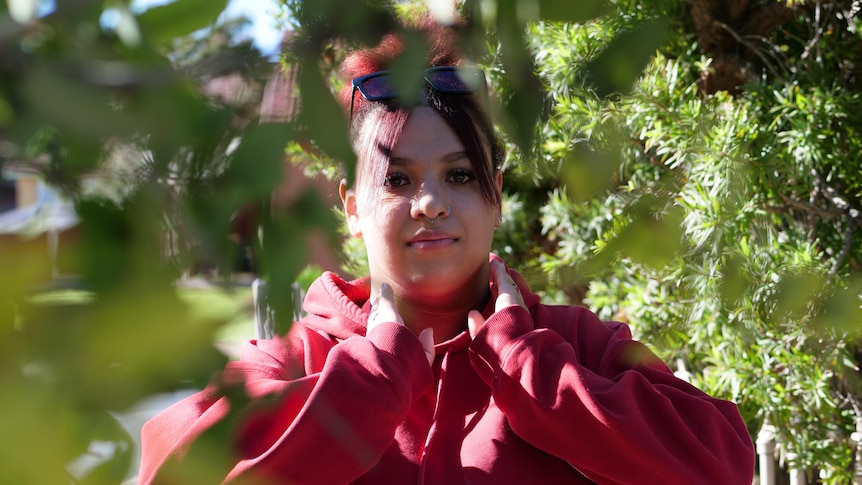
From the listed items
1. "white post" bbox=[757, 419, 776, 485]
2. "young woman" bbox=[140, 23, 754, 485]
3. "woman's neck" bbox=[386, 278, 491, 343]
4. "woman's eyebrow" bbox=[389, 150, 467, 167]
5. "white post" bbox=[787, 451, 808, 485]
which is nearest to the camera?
"young woman" bbox=[140, 23, 754, 485]

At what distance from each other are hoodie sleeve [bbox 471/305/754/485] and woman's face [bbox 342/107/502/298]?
5.4 inches

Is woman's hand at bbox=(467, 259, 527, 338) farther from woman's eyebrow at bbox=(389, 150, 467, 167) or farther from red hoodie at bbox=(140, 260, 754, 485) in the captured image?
woman's eyebrow at bbox=(389, 150, 467, 167)

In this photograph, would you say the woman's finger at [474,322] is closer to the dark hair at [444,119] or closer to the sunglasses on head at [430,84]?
the dark hair at [444,119]

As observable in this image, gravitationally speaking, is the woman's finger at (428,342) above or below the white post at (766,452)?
above

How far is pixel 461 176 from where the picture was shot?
5.17ft

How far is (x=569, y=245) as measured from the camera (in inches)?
107

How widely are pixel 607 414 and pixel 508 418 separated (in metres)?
0.17

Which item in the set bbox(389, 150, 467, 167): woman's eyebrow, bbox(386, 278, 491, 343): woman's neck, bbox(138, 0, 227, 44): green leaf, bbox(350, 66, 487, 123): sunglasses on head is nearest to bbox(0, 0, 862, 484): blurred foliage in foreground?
bbox(138, 0, 227, 44): green leaf

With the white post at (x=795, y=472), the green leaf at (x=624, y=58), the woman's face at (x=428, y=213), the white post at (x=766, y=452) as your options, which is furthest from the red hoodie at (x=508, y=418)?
the white post at (x=766, y=452)

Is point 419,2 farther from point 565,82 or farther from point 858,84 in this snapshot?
point 858,84

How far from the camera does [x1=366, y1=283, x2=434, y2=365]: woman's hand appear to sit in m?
1.55

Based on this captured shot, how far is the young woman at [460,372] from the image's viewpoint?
1.37 meters

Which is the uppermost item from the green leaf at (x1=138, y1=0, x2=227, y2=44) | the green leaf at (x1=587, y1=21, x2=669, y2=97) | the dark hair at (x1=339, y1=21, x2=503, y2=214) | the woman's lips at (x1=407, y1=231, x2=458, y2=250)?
the green leaf at (x1=138, y1=0, x2=227, y2=44)

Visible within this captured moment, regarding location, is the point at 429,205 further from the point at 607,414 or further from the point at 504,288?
the point at 607,414
